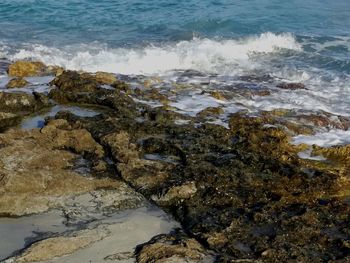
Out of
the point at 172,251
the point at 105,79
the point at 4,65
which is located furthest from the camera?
the point at 4,65

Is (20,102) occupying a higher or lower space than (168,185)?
higher

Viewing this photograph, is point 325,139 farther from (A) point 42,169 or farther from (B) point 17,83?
(B) point 17,83

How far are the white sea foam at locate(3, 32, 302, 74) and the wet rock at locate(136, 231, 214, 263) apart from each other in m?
9.35

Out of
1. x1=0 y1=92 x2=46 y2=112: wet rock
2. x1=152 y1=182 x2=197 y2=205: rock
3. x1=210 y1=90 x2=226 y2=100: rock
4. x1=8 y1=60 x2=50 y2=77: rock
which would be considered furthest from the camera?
x1=8 y1=60 x2=50 y2=77: rock

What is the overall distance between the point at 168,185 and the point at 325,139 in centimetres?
372

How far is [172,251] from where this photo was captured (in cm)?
522

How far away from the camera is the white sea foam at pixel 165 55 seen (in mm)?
15062

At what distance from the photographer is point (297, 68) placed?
14.8 meters

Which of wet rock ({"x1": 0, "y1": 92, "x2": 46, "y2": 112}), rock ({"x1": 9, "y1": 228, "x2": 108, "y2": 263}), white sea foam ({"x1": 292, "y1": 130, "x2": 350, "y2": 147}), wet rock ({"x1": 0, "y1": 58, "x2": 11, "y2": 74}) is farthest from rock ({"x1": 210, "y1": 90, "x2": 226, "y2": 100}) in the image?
rock ({"x1": 9, "y1": 228, "x2": 108, "y2": 263})

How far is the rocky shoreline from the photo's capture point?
17.5 feet

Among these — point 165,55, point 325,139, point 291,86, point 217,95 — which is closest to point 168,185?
point 325,139

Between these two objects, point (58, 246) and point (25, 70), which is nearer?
point (58, 246)

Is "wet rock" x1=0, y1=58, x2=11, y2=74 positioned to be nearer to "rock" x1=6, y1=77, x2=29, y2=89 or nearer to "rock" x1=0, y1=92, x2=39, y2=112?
"rock" x1=6, y1=77, x2=29, y2=89

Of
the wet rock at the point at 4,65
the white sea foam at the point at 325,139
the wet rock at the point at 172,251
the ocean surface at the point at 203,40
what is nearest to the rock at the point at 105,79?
the ocean surface at the point at 203,40
